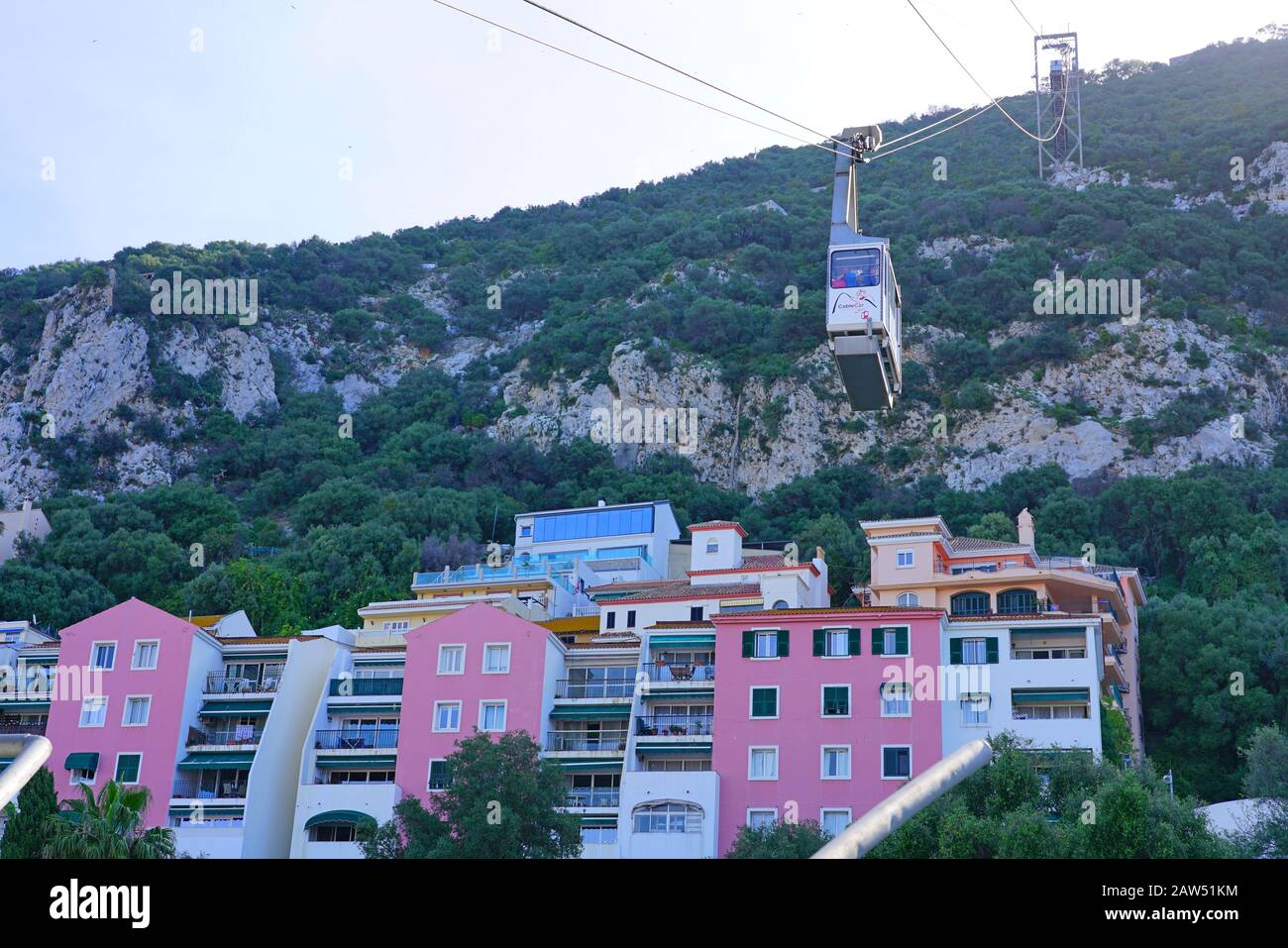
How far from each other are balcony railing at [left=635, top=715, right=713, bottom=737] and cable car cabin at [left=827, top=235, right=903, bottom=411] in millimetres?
25614

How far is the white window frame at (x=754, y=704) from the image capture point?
49.2 m

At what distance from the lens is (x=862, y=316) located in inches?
990

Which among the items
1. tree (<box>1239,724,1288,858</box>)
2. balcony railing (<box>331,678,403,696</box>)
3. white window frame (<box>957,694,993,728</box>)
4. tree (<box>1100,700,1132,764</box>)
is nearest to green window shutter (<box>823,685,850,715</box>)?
white window frame (<box>957,694,993,728</box>)

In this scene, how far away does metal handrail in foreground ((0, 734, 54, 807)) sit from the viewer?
7.08m

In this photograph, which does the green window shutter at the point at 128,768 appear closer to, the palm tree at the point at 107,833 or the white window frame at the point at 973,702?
the palm tree at the point at 107,833

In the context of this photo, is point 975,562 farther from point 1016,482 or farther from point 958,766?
point 958,766

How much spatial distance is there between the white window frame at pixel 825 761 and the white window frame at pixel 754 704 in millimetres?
1888

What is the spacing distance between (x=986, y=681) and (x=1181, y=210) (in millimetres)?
82848

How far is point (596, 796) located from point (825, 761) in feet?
24.0

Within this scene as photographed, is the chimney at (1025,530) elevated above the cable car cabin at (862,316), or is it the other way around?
the chimney at (1025,530)

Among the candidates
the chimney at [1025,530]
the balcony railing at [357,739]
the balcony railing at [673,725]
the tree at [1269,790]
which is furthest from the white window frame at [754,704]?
the chimney at [1025,530]

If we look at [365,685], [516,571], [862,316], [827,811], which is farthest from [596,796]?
[862,316]

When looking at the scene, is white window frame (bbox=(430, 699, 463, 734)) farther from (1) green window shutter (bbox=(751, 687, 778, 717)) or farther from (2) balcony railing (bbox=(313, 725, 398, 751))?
(1) green window shutter (bbox=(751, 687, 778, 717))

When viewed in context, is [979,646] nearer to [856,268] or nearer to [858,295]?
[856,268]
